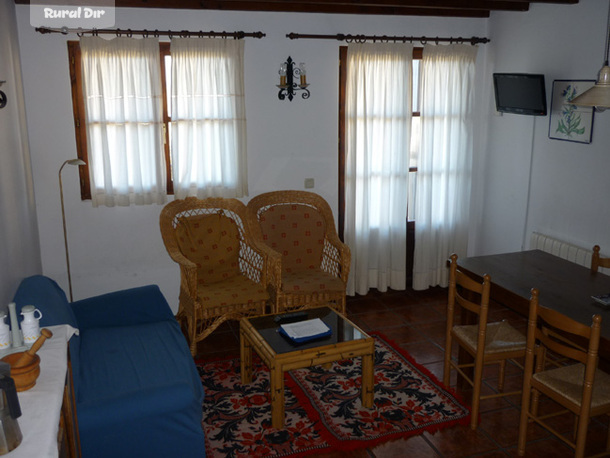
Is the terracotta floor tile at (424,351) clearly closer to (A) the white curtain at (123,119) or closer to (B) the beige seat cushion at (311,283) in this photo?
(B) the beige seat cushion at (311,283)

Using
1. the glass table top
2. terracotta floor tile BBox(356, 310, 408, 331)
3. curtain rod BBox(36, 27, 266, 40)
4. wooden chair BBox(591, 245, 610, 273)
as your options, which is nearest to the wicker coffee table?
the glass table top

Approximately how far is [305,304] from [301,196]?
1028mm

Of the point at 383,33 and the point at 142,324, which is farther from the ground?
the point at 383,33

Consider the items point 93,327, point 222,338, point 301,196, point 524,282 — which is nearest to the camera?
point 524,282

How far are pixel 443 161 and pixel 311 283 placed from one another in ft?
6.34

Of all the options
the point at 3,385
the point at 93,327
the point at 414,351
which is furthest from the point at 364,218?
the point at 3,385

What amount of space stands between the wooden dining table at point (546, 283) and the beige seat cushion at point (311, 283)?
1.14 meters

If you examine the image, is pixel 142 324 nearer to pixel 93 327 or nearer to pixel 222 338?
pixel 93 327

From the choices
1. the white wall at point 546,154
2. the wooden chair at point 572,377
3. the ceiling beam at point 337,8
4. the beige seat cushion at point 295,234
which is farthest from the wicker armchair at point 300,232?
the wooden chair at point 572,377

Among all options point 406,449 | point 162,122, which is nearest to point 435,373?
point 406,449

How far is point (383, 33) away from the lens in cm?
548

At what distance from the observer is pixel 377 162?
5660 mm

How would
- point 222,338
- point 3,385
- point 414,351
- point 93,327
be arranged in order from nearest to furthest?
point 3,385
point 93,327
point 414,351
point 222,338

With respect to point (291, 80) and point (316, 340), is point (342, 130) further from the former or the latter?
point (316, 340)
